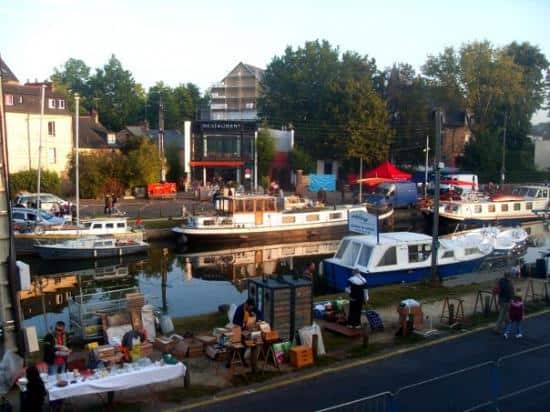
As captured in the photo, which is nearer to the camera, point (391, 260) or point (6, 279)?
point (6, 279)

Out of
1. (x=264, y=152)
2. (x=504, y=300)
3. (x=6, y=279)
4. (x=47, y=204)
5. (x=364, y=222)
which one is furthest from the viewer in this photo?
(x=264, y=152)

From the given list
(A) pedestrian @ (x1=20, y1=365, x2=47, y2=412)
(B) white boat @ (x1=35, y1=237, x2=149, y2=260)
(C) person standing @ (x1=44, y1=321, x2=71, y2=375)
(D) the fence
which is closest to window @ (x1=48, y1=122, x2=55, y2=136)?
(B) white boat @ (x1=35, y1=237, x2=149, y2=260)

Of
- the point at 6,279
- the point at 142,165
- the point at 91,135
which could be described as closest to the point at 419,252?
the point at 6,279

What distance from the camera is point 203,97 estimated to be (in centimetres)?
11644

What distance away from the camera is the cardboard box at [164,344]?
13.9 m

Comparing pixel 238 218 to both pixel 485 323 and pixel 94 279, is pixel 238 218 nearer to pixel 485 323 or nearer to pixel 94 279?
pixel 94 279

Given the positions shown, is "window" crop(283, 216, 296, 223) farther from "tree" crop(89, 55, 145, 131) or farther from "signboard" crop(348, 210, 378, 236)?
"tree" crop(89, 55, 145, 131)

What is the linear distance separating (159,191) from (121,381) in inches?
1820

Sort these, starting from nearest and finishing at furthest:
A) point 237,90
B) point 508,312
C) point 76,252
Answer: point 508,312, point 76,252, point 237,90

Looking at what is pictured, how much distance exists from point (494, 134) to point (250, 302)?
220 ft

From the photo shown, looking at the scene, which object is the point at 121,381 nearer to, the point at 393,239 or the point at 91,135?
the point at 393,239

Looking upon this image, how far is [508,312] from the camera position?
15461mm

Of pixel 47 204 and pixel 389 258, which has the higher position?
pixel 47 204

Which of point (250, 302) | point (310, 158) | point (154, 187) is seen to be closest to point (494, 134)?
point (310, 158)
